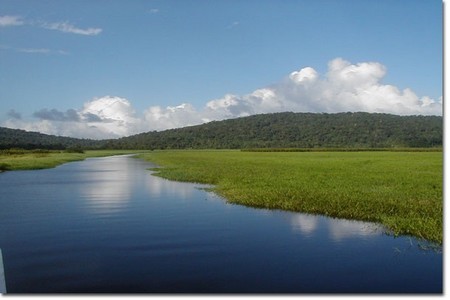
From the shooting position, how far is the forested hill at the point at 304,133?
6053 centimetres

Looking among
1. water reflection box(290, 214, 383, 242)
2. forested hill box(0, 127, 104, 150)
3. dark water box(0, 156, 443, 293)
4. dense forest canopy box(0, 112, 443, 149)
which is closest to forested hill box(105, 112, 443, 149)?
dense forest canopy box(0, 112, 443, 149)

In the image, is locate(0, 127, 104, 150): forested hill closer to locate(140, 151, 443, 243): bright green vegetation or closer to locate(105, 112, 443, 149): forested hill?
locate(105, 112, 443, 149): forested hill

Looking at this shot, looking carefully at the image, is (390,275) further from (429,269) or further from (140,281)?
(140,281)

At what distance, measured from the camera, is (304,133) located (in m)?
104

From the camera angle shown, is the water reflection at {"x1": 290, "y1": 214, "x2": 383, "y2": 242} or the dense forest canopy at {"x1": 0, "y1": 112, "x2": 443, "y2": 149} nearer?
the water reflection at {"x1": 290, "y1": 214, "x2": 383, "y2": 242}

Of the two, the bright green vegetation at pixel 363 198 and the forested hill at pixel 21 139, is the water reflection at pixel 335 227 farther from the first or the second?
the forested hill at pixel 21 139

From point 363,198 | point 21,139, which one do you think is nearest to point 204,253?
point 363,198

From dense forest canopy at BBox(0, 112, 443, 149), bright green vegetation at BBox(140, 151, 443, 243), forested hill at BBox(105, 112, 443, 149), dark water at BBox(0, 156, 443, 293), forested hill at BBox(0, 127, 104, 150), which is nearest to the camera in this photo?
dark water at BBox(0, 156, 443, 293)

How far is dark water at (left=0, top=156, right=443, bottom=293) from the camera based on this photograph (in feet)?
31.3

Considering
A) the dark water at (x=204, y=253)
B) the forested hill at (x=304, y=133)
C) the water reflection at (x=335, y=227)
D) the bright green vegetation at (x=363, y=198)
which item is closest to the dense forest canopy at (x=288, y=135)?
the forested hill at (x=304, y=133)

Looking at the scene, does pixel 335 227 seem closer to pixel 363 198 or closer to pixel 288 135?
pixel 363 198

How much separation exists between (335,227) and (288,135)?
94.7m

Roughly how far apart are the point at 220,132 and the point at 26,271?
135m

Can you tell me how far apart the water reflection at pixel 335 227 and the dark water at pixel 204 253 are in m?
0.03
